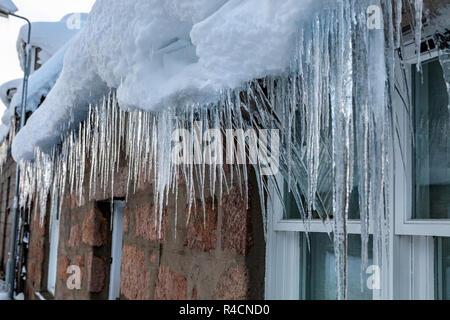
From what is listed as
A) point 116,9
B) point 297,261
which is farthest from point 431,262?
point 116,9

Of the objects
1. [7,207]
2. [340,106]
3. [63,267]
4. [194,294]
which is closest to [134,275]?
[194,294]

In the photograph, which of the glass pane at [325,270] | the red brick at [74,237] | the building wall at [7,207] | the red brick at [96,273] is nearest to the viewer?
the glass pane at [325,270]

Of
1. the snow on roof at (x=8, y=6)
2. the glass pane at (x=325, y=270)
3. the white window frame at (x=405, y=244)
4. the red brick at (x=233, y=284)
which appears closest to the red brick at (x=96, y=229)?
the red brick at (x=233, y=284)

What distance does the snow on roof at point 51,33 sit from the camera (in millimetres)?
6535

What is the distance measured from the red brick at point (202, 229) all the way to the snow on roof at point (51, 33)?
18.5 feet

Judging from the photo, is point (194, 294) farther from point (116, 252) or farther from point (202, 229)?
point (116, 252)

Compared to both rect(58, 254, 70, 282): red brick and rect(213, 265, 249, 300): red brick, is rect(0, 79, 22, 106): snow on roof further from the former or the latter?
rect(213, 265, 249, 300): red brick

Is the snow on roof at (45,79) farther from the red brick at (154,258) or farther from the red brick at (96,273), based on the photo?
the red brick at (154,258)

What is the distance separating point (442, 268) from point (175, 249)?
113cm

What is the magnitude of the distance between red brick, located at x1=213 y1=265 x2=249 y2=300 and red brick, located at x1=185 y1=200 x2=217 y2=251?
145 millimetres

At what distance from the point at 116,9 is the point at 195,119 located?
51 cm

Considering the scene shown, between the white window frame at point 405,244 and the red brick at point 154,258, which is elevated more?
the white window frame at point 405,244
